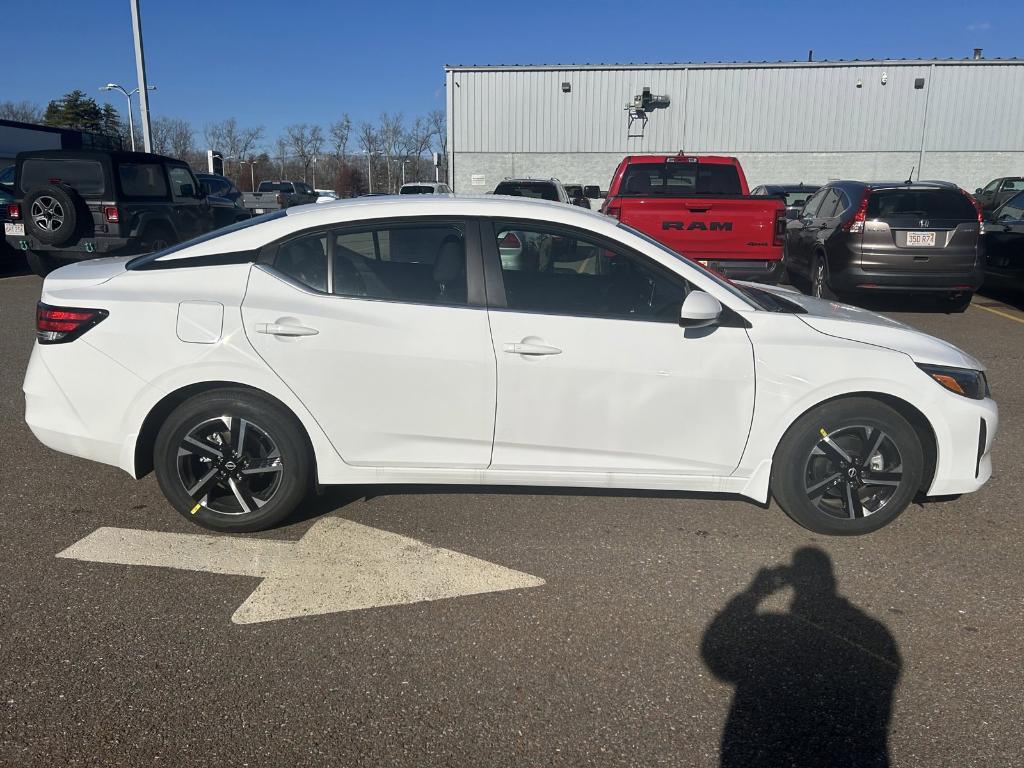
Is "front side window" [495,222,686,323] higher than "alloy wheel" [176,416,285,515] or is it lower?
higher

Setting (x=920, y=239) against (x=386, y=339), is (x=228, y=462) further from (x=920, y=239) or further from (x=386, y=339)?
(x=920, y=239)

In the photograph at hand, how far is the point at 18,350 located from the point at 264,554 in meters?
5.72

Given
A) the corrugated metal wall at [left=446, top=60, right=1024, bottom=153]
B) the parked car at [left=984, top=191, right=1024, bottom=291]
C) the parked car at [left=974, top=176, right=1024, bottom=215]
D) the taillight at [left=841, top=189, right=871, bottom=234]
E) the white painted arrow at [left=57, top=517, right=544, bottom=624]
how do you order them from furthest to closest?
1. the corrugated metal wall at [left=446, top=60, right=1024, bottom=153]
2. the parked car at [left=974, top=176, right=1024, bottom=215]
3. the parked car at [left=984, top=191, right=1024, bottom=291]
4. the taillight at [left=841, top=189, right=871, bottom=234]
5. the white painted arrow at [left=57, top=517, right=544, bottom=624]

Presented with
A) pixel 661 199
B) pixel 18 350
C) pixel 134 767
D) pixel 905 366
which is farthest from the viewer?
pixel 661 199

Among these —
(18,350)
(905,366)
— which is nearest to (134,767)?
(905,366)

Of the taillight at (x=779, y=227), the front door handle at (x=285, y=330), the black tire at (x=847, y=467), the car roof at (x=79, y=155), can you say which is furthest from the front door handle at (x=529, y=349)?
the car roof at (x=79, y=155)

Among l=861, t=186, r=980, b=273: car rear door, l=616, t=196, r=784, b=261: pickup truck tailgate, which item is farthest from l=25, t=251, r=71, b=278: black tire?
l=861, t=186, r=980, b=273: car rear door

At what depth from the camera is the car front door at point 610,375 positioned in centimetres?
376

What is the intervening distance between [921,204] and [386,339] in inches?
346

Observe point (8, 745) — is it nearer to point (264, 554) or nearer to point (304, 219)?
point (264, 554)

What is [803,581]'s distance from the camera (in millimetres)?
3605

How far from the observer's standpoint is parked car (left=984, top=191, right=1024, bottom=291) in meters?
10.8

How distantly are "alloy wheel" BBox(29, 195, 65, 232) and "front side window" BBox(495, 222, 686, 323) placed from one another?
1033 centimetres

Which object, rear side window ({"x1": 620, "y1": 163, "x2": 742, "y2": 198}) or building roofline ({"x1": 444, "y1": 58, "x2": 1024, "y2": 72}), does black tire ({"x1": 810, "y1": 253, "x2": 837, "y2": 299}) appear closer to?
rear side window ({"x1": 620, "y1": 163, "x2": 742, "y2": 198})
